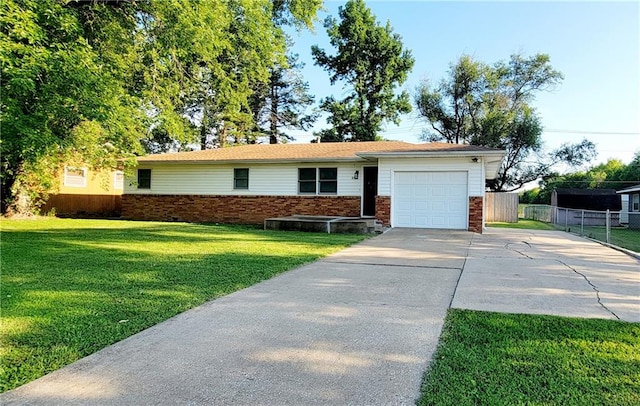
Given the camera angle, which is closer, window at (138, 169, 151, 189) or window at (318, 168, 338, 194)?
window at (318, 168, 338, 194)

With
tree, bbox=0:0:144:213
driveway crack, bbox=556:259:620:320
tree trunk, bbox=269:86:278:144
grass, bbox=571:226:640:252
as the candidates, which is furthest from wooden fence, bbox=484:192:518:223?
tree, bbox=0:0:144:213

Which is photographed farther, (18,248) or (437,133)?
(437,133)

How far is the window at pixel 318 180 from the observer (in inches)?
638

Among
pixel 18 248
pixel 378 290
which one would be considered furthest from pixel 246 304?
pixel 18 248

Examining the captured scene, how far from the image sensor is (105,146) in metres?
11.7

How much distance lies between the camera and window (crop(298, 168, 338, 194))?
1620cm

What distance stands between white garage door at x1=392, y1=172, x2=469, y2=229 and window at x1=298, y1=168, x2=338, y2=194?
2.96 meters

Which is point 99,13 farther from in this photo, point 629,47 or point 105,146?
point 629,47

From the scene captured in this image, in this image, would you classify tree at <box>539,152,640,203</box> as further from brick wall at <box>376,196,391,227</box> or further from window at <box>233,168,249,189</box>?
window at <box>233,168,249,189</box>

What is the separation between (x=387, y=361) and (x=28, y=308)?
147 inches

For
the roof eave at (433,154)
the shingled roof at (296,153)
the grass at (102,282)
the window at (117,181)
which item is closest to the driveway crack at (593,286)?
the grass at (102,282)

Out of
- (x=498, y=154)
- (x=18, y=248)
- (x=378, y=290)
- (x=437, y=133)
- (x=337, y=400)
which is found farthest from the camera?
(x=437, y=133)

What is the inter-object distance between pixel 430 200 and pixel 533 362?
11372mm

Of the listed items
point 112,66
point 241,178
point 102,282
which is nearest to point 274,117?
point 241,178
